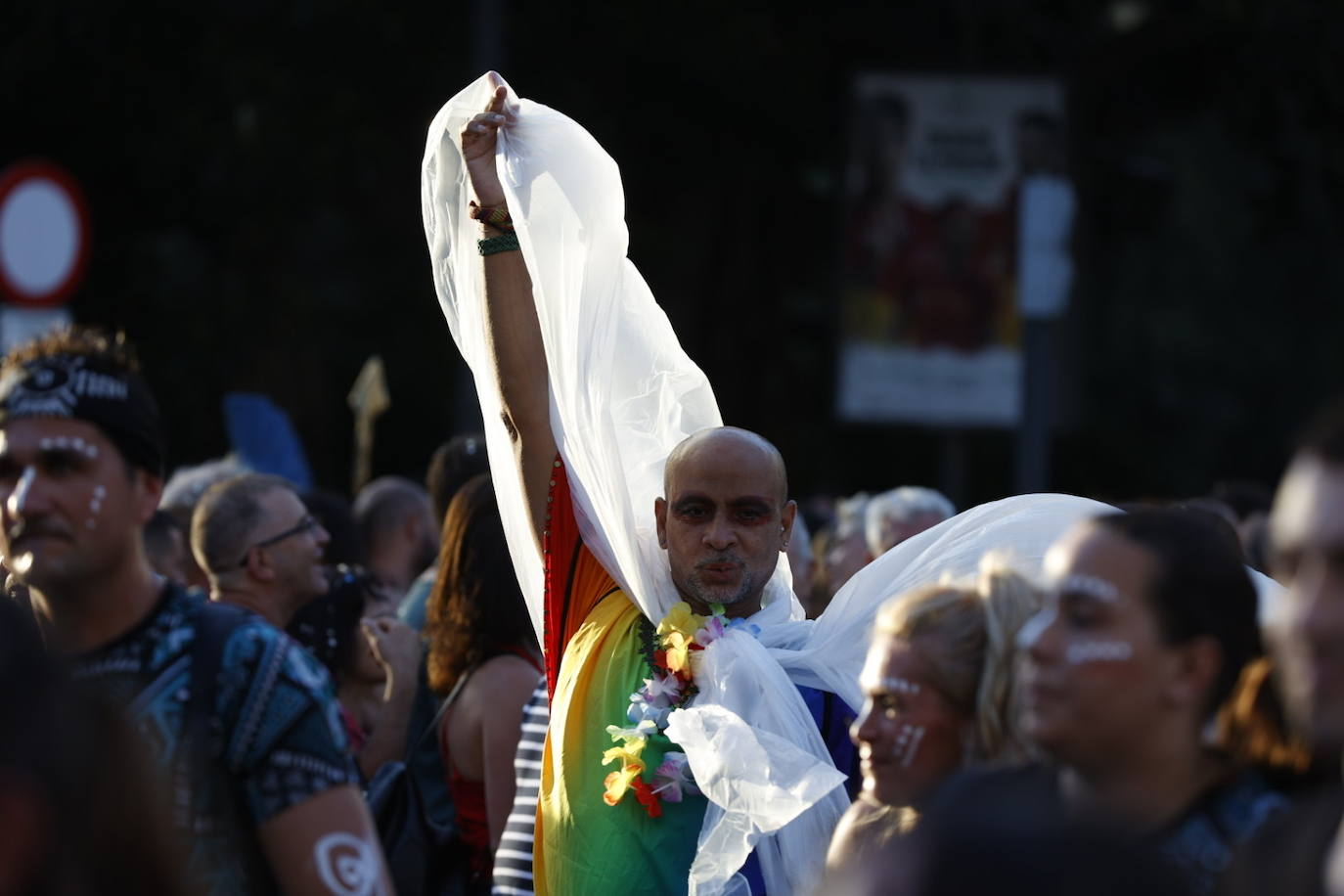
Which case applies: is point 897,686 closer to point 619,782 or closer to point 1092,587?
point 1092,587

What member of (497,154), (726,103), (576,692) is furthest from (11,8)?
(576,692)

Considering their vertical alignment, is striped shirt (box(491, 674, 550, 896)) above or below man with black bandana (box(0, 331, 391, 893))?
below

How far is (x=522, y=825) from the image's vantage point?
466cm

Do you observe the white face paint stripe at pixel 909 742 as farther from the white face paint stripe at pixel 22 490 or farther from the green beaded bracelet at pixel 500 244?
the green beaded bracelet at pixel 500 244

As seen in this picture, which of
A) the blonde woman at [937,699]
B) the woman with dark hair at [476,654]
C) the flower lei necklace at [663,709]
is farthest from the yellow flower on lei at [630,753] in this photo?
the blonde woman at [937,699]

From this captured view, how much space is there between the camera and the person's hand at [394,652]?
583cm

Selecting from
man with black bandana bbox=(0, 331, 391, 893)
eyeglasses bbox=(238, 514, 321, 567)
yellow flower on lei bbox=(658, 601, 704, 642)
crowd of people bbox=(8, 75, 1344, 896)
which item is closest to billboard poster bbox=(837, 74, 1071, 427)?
crowd of people bbox=(8, 75, 1344, 896)

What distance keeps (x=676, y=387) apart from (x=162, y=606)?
78.7 inches

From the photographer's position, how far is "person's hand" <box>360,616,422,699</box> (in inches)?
229

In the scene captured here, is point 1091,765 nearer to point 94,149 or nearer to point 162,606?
point 162,606

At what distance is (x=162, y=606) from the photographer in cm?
312

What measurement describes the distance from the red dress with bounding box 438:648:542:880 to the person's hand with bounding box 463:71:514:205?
117 centimetres

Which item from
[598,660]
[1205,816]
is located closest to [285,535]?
[598,660]

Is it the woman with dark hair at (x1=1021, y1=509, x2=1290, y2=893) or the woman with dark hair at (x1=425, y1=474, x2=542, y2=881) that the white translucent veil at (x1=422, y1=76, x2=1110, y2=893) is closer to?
the woman with dark hair at (x1=425, y1=474, x2=542, y2=881)
